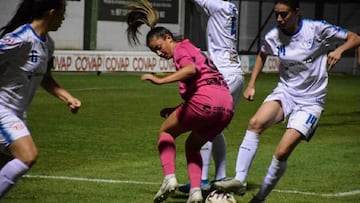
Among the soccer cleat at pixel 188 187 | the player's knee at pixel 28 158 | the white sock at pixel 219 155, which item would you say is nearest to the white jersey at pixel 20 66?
the player's knee at pixel 28 158

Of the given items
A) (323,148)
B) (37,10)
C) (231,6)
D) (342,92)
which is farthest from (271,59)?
(37,10)

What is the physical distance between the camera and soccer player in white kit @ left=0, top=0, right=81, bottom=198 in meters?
6.74

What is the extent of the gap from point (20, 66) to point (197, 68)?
1800 millimetres

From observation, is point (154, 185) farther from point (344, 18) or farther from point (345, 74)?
point (344, 18)

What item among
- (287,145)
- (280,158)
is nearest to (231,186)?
(280,158)

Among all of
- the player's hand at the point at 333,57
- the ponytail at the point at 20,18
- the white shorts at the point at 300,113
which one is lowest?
the white shorts at the point at 300,113

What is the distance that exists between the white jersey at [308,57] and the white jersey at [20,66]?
2.83 m

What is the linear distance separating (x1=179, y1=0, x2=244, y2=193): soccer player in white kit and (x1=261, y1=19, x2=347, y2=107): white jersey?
35.9 inches

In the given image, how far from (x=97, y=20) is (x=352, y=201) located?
32.2 metres

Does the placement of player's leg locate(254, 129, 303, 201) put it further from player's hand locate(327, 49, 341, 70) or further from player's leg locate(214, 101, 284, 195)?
player's hand locate(327, 49, 341, 70)

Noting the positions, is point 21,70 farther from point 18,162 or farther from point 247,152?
point 247,152

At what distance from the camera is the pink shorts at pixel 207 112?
795 cm

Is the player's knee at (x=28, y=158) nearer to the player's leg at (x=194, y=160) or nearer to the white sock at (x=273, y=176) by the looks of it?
the player's leg at (x=194, y=160)

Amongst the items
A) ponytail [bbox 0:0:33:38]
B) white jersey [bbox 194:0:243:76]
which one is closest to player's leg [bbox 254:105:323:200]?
white jersey [bbox 194:0:243:76]
